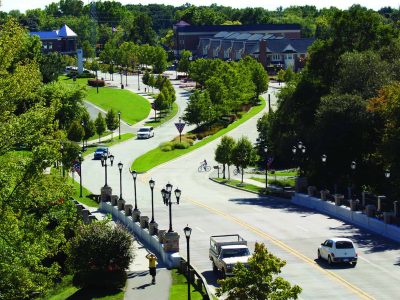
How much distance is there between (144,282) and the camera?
41.8 m

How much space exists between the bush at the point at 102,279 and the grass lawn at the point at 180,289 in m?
2.22

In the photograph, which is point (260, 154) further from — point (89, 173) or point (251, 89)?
point (251, 89)

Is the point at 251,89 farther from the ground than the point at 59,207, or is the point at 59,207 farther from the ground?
the point at 59,207

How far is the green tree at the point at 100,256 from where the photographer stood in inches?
1612

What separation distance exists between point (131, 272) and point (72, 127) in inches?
2145

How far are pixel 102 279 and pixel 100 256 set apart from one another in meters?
1.04

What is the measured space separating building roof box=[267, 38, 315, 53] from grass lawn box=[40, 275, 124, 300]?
5957 inches

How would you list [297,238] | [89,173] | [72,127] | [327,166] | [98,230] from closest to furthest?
[98,230], [297,238], [327,166], [89,173], [72,127]

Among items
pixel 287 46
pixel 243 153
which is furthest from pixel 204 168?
pixel 287 46

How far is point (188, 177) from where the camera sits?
79.7 metres

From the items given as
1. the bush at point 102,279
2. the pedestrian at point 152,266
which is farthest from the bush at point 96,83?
the bush at point 102,279

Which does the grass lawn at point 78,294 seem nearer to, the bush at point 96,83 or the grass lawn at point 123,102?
the grass lawn at point 123,102

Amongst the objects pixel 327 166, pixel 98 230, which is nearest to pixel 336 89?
pixel 327 166

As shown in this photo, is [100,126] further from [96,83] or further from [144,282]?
[144,282]
